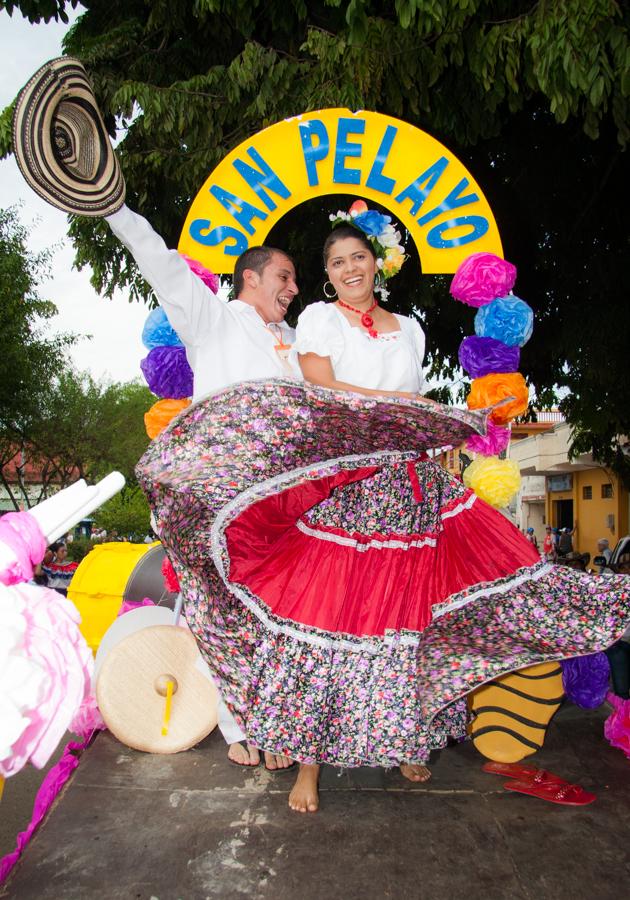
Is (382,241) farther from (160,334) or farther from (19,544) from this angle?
(19,544)

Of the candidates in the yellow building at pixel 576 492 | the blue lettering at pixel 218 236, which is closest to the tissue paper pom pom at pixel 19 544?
the blue lettering at pixel 218 236

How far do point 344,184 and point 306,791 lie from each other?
117 inches

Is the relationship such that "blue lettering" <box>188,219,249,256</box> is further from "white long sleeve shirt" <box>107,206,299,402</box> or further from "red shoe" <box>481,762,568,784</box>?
"red shoe" <box>481,762,568,784</box>

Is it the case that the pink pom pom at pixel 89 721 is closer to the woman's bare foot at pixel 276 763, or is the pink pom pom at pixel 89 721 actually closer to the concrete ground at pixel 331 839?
the concrete ground at pixel 331 839

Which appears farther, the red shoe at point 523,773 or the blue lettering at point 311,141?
the blue lettering at point 311,141

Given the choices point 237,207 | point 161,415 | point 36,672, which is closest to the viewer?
point 36,672

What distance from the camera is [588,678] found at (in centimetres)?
358

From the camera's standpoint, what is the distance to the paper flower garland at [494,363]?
3225 mm

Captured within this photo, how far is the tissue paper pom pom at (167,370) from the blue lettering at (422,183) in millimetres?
1448

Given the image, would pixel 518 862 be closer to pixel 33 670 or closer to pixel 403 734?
pixel 403 734

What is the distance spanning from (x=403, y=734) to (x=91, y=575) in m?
3.47

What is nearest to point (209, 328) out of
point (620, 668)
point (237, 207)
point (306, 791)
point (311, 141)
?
point (237, 207)

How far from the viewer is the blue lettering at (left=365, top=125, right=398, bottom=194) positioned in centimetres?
374

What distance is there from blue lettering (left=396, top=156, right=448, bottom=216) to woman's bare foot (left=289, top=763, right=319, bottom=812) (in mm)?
2741
